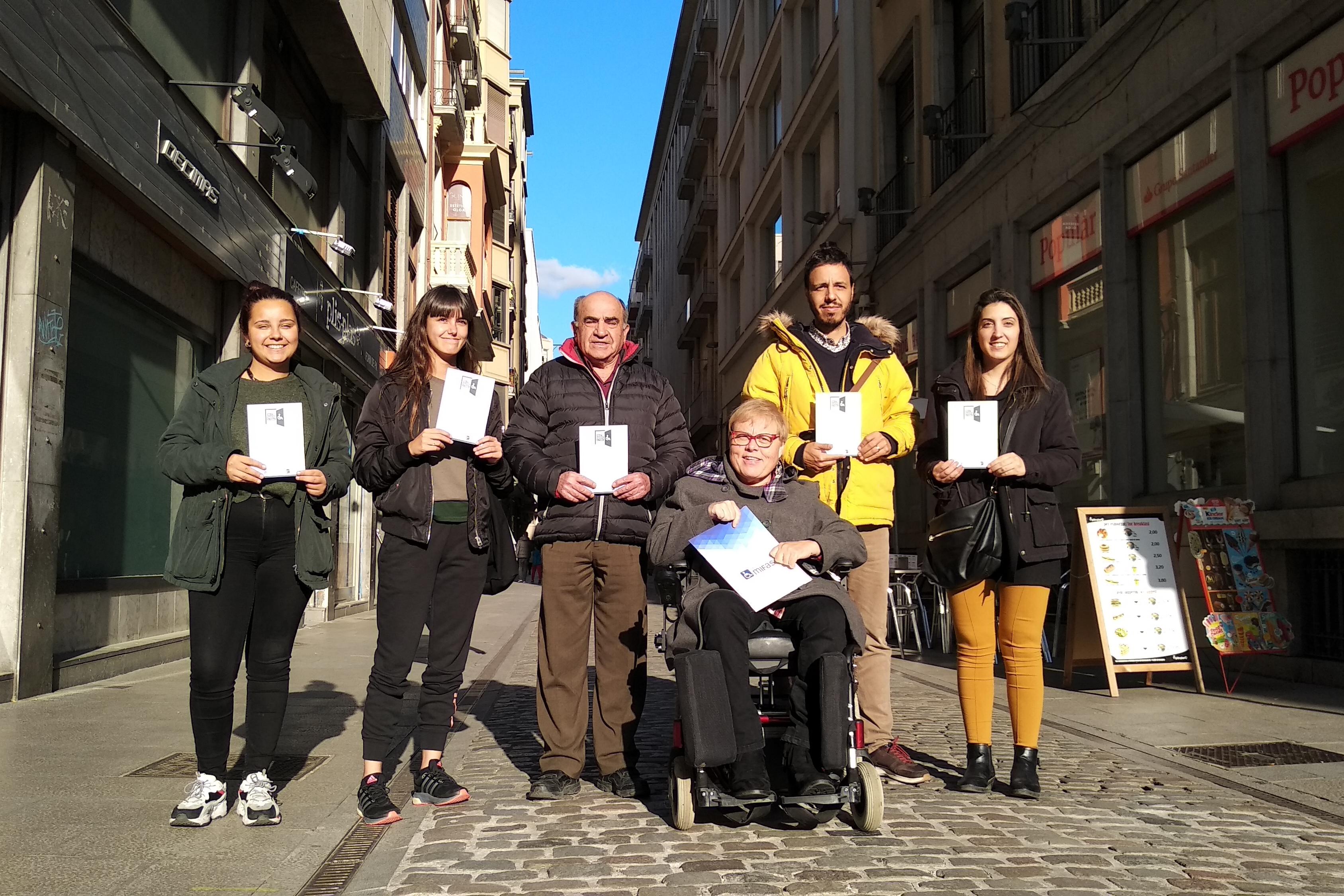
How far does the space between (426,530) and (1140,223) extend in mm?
9078

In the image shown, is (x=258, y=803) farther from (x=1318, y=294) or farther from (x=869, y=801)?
(x=1318, y=294)

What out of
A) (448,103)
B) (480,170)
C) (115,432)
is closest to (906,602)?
(115,432)

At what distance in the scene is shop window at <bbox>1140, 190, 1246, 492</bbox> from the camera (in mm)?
9891

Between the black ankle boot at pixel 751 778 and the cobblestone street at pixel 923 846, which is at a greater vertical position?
the black ankle boot at pixel 751 778

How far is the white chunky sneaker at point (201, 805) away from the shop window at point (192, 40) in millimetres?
6778

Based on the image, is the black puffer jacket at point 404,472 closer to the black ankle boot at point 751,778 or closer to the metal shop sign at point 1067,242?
the black ankle boot at point 751,778

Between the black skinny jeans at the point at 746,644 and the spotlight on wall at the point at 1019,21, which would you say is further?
the spotlight on wall at the point at 1019,21

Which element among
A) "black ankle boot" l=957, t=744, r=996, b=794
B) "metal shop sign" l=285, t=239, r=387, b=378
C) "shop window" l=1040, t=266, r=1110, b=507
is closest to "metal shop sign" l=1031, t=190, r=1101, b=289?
"shop window" l=1040, t=266, r=1110, b=507

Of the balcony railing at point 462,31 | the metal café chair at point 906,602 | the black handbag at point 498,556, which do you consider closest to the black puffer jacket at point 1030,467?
the black handbag at point 498,556

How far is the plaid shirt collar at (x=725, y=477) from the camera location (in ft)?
16.0

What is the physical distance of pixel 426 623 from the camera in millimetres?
5062

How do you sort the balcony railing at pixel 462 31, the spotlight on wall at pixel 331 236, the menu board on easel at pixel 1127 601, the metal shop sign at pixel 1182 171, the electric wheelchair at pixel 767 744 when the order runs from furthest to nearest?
the balcony railing at pixel 462 31 < the spotlight on wall at pixel 331 236 < the metal shop sign at pixel 1182 171 < the menu board on easel at pixel 1127 601 < the electric wheelchair at pixel 767 744

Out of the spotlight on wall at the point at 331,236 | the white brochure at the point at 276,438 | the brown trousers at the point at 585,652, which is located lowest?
the brown trousers at the point at 585,652

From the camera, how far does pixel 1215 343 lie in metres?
10.2
